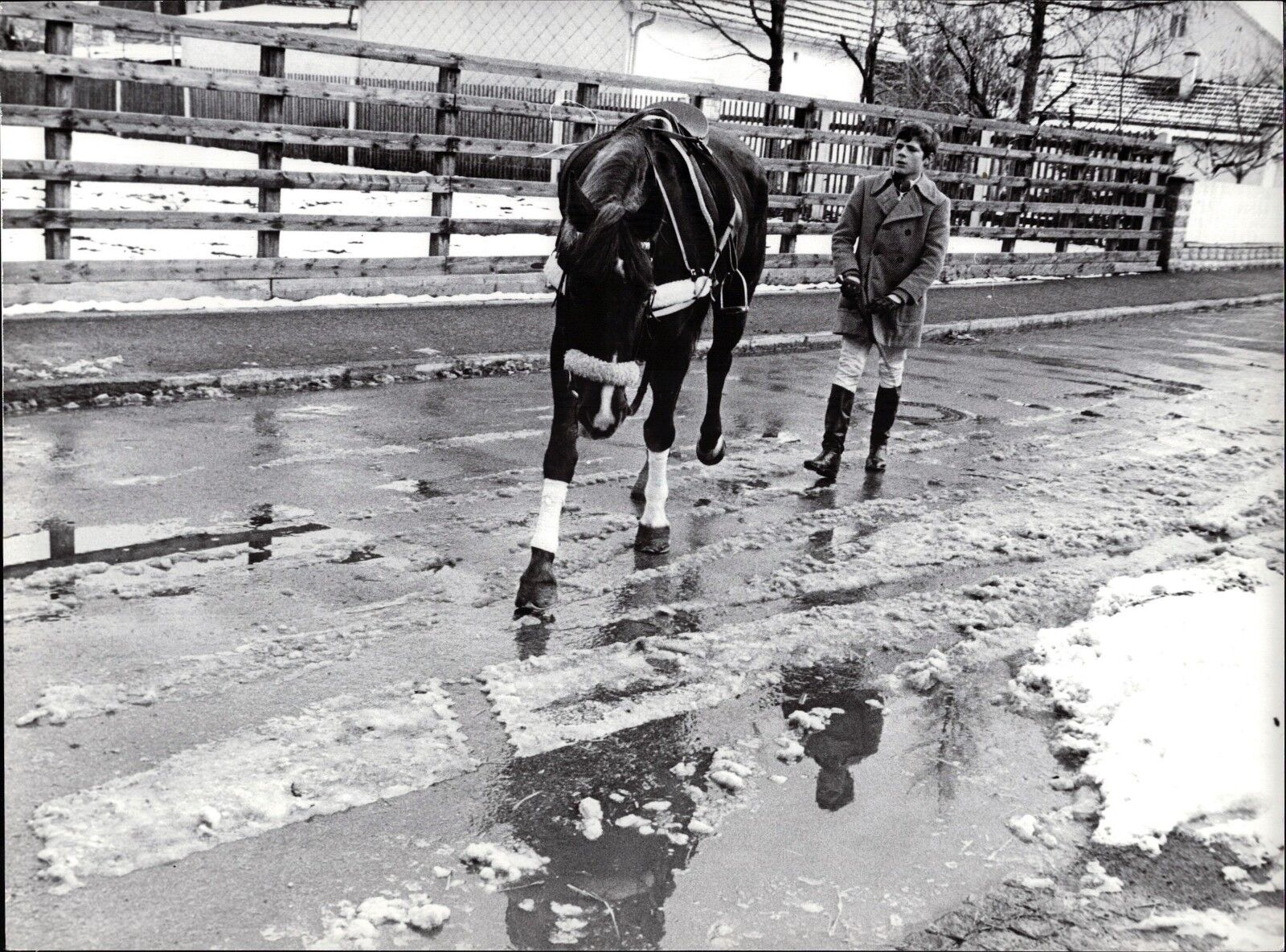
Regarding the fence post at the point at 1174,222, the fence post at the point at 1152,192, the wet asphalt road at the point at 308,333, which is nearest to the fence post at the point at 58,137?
the wet asphalt road at the point at 308,333

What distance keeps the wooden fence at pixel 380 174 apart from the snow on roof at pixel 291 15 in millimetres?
13892

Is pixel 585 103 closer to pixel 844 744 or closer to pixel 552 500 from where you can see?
pixel 552 500

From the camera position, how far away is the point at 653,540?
623 centimetres

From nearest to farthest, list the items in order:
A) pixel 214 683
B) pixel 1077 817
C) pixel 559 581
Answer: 1. pixel 1077 817
2. pixel 214 683
3. pixel 559 581

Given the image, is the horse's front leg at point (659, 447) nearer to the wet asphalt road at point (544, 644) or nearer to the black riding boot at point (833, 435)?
the wet asphalt road at point (544, 644)

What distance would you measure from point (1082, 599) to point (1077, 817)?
2104 mm

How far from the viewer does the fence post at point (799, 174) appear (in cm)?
1681

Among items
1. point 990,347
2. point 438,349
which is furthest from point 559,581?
point 990,347

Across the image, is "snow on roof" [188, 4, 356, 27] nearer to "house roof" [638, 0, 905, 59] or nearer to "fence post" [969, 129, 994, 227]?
"house roof" [638, 0, 905, 59]

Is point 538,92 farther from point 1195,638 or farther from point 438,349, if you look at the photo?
point 1195,638

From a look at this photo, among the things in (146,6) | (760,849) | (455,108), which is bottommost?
(760,849)

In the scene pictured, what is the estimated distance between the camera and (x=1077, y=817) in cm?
384

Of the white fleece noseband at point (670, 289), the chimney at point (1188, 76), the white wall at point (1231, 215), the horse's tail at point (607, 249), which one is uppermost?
the chimney at point (1188, 76)

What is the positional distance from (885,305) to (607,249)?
11.1 ft
